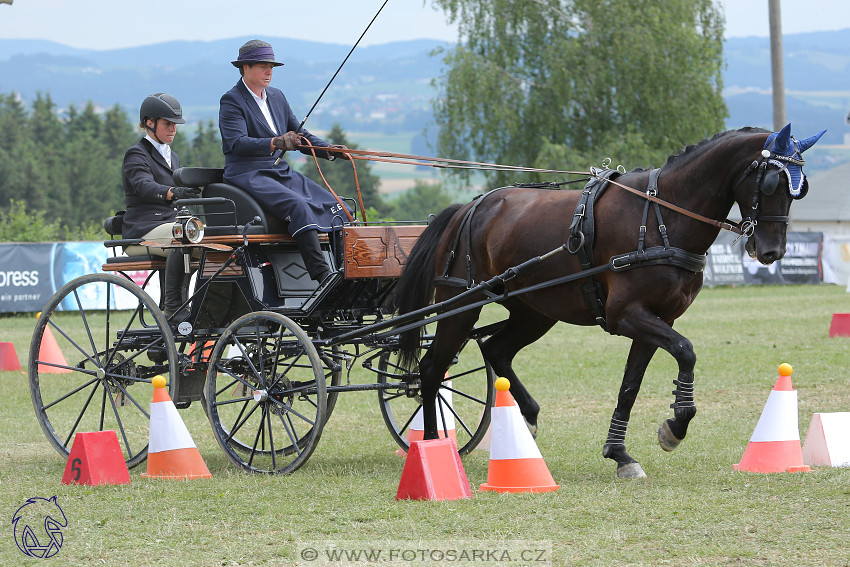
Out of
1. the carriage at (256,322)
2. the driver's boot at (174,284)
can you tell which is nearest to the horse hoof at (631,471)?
the carriage at (256,322)

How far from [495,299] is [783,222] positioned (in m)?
1.76

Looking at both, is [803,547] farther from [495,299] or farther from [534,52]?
[534,52]

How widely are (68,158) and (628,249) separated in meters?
59.2

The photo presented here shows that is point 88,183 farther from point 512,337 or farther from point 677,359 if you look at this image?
point 677,359

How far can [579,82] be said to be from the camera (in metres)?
32.6

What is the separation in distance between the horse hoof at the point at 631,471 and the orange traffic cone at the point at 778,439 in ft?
2.01

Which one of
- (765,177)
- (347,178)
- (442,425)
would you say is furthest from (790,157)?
(347,178)

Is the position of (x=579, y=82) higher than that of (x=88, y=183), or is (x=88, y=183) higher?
(x=579, y=82)

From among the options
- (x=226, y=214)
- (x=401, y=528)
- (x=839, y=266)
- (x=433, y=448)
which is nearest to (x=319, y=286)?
(x=226, y=214)

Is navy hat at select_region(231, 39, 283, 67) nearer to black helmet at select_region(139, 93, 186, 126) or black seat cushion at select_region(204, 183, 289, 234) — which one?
black helmet at select_region(139, 93, 186, 126)

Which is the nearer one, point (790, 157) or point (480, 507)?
point (480, 507)

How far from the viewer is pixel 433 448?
18.0 feet

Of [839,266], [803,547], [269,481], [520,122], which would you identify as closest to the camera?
[803,547]

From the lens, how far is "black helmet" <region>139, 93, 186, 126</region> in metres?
7.51
